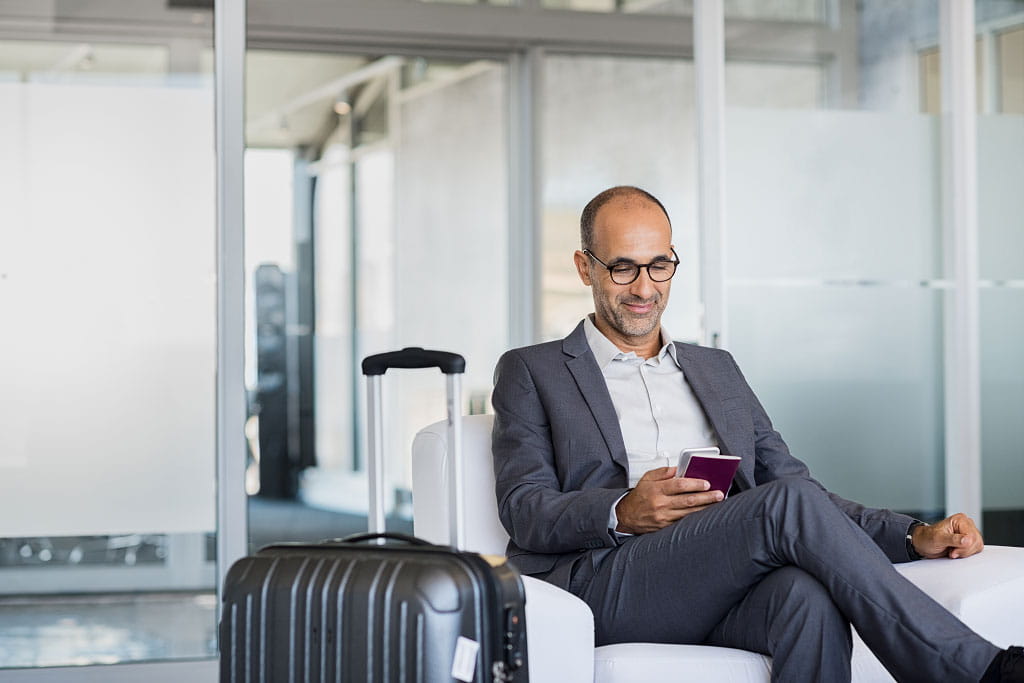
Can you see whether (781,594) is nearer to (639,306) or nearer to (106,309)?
(639,306)

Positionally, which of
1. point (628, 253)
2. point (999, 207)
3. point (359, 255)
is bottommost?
point (628, 253)

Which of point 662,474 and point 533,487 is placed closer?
point 662,474

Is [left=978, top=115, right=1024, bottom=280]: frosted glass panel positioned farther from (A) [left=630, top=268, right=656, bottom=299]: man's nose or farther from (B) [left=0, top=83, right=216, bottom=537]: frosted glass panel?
(B) [left=0, top=83, right=216, bottom=537]: frosted glass panel

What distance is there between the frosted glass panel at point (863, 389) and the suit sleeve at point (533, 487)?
1.81 m

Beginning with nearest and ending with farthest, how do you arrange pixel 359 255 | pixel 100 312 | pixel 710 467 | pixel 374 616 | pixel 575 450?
1. pixel 374 616
2. pixel 710 467
3. pixel 575 450
4. pixel 100 312
5. pixel 359 255

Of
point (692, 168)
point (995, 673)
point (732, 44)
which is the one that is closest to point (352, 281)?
point (692, 168)

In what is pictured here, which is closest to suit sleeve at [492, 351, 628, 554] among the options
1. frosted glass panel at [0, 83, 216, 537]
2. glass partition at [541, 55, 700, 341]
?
frosted glass panel at [0, 83, 216, 537]

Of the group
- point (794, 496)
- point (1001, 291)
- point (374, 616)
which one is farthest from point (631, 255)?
point (1001, 291)

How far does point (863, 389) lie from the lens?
4.28 meters

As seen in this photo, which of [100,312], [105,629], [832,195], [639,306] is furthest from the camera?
[832,195]

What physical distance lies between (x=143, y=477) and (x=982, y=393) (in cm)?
274

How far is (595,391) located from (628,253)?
Result: 0.90 ft

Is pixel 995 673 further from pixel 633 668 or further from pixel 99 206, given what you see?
pixel 99 206

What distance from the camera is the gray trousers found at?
6.30 ft
